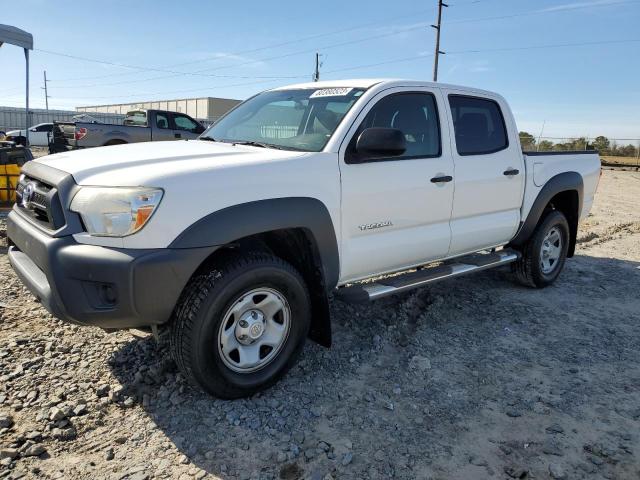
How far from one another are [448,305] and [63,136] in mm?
11547

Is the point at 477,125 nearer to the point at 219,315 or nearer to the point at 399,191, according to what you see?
the point at 399,191

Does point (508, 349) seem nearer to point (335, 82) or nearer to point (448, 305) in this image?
point (448, 305)

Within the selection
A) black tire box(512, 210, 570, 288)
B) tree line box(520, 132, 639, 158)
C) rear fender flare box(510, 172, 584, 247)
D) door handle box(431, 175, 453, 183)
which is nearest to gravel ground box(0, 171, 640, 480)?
black tire box(512, 210, 570, 288)

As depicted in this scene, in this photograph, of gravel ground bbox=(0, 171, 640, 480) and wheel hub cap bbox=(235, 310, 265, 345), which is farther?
wheel hub cap bbox=(235, 310, 265, 345)

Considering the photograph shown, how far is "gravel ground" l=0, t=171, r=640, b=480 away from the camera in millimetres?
2537

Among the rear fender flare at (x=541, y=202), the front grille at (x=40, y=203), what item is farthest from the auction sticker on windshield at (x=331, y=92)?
the rear fender flare at (x=541, y=202)

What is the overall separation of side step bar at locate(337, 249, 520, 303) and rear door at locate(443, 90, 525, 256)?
135 mm

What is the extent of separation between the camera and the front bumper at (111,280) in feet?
8.17

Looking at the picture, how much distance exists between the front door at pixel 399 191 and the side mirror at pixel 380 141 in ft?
0.45

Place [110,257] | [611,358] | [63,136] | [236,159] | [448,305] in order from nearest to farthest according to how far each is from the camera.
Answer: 1. [110,257]
2. [236,159]
3. [611,358]
4. [448,305]
5. [63,136]

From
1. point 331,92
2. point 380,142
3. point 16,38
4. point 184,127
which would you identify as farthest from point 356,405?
point 184,127

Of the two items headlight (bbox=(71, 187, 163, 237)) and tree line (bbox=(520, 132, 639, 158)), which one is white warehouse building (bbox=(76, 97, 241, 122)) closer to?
tree line (bbox=(520, 132, 639, 158))

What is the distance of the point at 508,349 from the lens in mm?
3939

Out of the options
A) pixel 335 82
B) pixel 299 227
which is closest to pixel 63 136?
pixel 335 82
